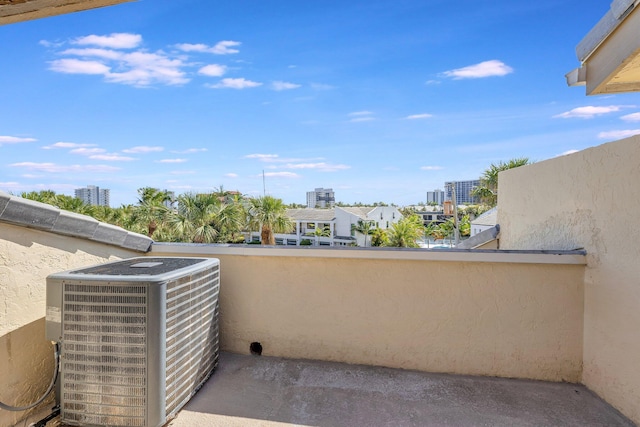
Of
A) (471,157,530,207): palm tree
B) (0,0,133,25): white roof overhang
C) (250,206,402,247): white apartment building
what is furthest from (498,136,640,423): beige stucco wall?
(250,206,402,247): white apartment building

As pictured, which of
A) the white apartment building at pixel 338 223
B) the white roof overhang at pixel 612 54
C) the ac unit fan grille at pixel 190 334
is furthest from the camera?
the white apartment building at pixel 338 223

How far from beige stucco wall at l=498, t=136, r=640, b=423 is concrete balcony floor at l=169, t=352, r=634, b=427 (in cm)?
24

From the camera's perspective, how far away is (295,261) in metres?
2.58

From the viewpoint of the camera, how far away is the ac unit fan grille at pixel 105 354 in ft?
5.15

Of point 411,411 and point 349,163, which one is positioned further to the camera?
point 349,163

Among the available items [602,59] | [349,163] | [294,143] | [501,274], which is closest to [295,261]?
[501,274]

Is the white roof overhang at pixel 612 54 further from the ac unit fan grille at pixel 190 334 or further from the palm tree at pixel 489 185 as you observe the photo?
the palm tree at pixel 489 185

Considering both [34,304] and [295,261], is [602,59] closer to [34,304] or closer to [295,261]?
[295,261]

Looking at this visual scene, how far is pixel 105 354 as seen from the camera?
1584 millimetres

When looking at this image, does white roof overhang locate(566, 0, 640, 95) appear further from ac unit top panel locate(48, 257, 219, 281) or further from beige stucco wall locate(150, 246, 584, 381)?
ac unit top panel locate(48, 257, 219, 281)

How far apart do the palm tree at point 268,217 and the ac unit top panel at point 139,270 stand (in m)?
15.8

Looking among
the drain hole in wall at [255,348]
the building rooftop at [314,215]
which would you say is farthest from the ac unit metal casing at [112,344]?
the building rooftop at [314,215]

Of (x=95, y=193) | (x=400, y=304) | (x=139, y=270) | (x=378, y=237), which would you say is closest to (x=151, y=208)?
(x=378, y=237)

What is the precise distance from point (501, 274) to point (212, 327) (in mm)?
2369
